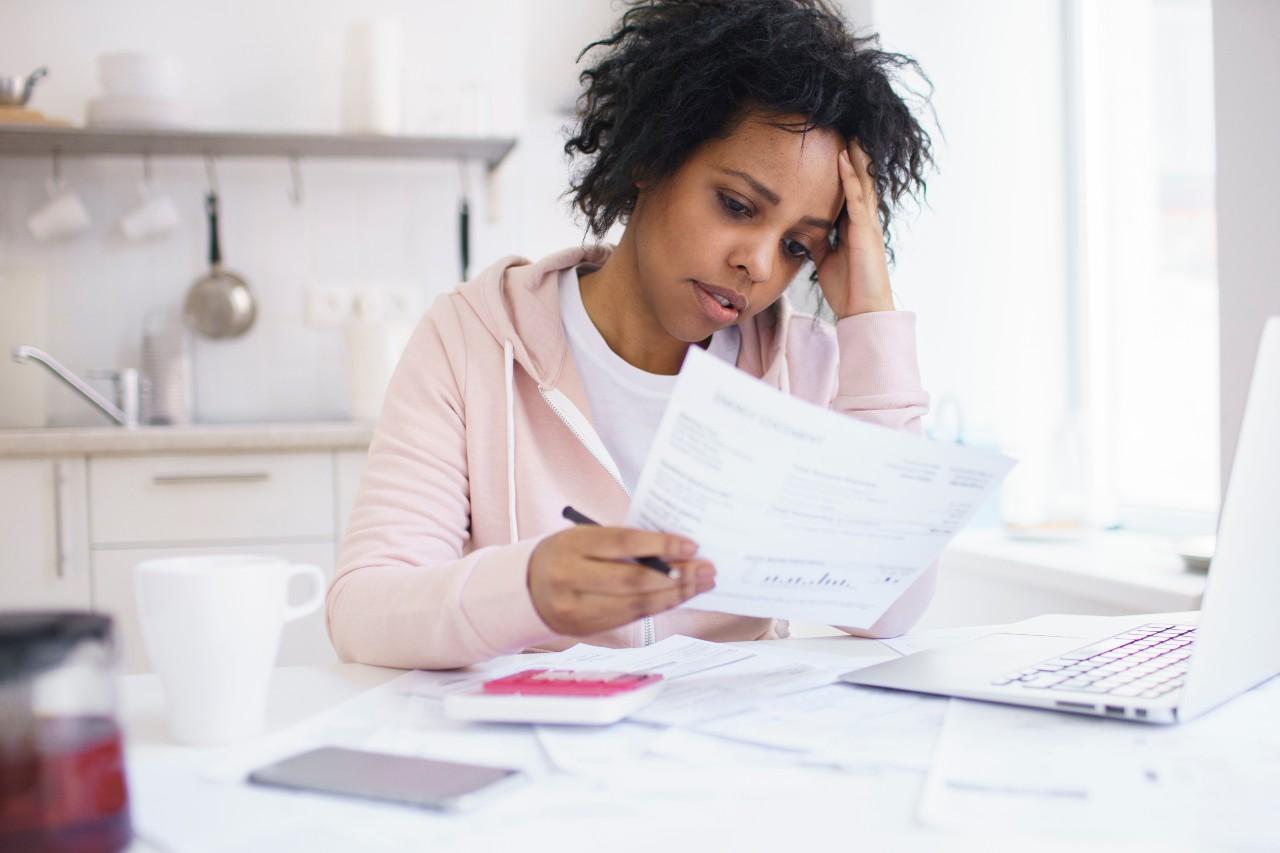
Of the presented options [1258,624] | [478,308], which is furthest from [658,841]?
[478,308]

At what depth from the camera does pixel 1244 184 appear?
156 cm

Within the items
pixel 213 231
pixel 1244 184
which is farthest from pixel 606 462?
pixel 213 231

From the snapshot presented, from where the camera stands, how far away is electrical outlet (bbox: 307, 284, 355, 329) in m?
2.73

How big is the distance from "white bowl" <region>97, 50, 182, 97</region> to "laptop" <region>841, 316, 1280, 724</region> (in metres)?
2.22

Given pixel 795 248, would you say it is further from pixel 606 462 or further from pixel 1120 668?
pixel 1120 668

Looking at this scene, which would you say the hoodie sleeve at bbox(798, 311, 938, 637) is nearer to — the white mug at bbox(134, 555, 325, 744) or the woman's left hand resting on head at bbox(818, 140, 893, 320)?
the woman's left hand resting on head at bbox(818, 140, 893, 320)

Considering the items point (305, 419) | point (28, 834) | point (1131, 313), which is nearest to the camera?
point (28, 834)

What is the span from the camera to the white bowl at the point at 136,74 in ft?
8.07

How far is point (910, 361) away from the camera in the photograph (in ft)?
3.74

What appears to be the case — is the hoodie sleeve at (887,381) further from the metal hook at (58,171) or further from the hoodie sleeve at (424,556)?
the metal hook at (58,171)

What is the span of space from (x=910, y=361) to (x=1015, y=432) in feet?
4.89

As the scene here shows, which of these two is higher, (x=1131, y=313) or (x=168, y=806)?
(x=1131, y=313)

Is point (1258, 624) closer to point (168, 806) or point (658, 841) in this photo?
point (658, 841)

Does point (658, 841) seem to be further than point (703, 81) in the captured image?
No
